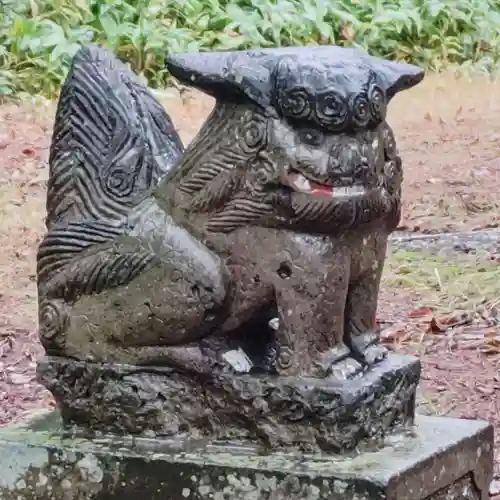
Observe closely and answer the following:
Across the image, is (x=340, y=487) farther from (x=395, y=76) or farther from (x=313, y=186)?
(x=395, y=76)

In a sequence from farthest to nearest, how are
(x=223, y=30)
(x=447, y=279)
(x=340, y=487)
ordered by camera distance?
(x=223, y=30) → (x=447, y=279) → (x=340, y=487)

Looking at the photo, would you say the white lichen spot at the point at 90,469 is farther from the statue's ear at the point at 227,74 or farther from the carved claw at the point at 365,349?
the statue's ear at the point at 227,74

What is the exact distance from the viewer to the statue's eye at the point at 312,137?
3.25 metres

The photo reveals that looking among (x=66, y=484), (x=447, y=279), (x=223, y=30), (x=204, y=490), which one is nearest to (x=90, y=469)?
(x=66, y=484)

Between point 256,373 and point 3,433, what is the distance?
0.73 m

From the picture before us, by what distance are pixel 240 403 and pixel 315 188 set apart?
551 mm

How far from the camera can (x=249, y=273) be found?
3309mm

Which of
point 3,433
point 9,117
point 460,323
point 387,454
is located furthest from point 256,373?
point 9,117

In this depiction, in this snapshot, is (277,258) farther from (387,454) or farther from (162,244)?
(387,454)

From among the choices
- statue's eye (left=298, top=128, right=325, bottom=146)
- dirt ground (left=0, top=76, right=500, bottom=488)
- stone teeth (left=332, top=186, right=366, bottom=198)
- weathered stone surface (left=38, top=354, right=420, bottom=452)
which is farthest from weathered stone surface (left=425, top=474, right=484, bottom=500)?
dirt ground (left=0, top=76, right=500, bottom=488)

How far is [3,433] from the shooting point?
11.8ft

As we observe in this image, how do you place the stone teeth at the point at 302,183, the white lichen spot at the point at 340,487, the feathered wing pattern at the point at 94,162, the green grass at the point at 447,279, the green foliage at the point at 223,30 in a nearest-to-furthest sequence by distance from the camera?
the white lichen spot at the point at 340,487, the stone teeth at the point at 302,183, the feathered wing pattern at the point at 94,162, the green grass at the point at 447,279, the green foliage at the point at 223,30

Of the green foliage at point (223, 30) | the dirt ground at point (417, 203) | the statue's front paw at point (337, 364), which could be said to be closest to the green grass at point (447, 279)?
the dirt ground at point (417, 203)

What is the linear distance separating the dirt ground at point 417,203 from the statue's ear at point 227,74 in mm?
2233
